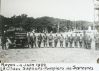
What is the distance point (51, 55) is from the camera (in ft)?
5.33

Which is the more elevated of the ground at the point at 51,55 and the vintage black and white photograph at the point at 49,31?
the vintage black and white photograph at the point at 49,31

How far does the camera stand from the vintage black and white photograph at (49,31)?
162 centimetres

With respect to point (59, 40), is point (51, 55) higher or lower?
lower

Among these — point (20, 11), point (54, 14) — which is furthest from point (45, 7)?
point (20, 11)

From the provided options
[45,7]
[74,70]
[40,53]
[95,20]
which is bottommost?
[74,70]

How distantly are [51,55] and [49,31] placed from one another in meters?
0.19

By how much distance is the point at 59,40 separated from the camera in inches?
64.5

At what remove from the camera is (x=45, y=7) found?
165cm

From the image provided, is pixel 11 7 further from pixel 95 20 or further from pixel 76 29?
pixel 95 20

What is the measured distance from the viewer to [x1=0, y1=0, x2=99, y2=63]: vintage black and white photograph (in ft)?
5.32

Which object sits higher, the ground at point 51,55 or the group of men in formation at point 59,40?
the group of men in formation at point 59,40

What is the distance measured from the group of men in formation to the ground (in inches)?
1.2

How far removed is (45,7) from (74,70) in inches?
20.9

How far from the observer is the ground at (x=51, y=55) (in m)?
1.61
